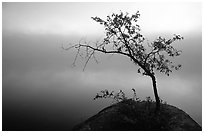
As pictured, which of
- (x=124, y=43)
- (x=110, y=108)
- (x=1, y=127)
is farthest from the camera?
(x=110, y=108)

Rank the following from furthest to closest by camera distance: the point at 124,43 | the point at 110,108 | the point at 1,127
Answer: the point at 110,108
the point at 124,43
the point at 1,127

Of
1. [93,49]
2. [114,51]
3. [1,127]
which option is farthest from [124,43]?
[1,127]

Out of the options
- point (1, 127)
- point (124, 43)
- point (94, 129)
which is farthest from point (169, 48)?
point (1, 127)

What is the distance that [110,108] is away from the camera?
1023cm

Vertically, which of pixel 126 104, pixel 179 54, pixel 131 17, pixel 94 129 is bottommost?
pixel 94 129

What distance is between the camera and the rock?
8156 millimetres

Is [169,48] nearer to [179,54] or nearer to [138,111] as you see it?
[179,54]

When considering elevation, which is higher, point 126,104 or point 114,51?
point 114,51

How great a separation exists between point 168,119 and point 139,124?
128cm

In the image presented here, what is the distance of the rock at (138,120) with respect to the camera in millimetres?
8156

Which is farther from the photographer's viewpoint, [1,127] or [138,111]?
[138,111]

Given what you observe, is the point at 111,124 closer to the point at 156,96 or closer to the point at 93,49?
the point at 156,96

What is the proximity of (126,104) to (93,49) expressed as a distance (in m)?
2.25

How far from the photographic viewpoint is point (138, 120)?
8.24m
